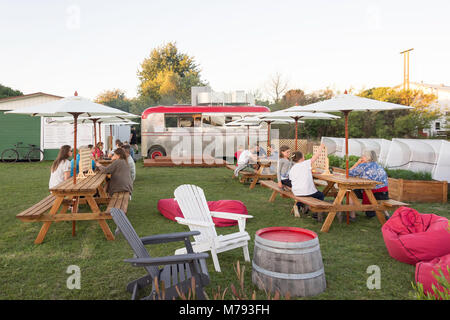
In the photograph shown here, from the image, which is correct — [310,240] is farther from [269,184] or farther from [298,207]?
[269,184]

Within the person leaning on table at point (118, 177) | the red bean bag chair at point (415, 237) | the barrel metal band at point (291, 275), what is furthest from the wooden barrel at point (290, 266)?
the person leaning on table at point (118, 177)

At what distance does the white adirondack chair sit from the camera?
3787 millimetres

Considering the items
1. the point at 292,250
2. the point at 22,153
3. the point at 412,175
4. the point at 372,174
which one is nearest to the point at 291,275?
the point at 292,250

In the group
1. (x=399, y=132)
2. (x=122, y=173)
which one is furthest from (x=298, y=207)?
(x=399, y=132)

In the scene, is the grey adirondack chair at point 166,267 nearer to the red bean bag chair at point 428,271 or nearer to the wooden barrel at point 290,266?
the wooden barrel at point 290,266

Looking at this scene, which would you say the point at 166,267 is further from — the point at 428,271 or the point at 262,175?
the point at 262,175

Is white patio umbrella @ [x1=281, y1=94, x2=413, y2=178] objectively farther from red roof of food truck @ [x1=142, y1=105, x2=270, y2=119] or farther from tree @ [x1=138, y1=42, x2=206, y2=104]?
tree @ [x1=138, y1=42, x2=206, y2=104]

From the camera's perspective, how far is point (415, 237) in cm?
392

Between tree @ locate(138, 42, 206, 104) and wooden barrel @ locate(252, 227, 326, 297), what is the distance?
3519 cm

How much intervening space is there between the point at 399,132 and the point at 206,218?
20.0m

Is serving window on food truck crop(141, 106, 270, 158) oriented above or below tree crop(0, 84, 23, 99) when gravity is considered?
below

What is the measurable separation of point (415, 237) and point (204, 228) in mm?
2288

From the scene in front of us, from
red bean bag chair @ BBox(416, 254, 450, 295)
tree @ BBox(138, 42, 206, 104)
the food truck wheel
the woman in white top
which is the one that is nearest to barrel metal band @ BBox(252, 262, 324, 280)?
red bean bag chair @ BBox(416, 254, 450, 295)

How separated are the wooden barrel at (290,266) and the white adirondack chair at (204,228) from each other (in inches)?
28.4
